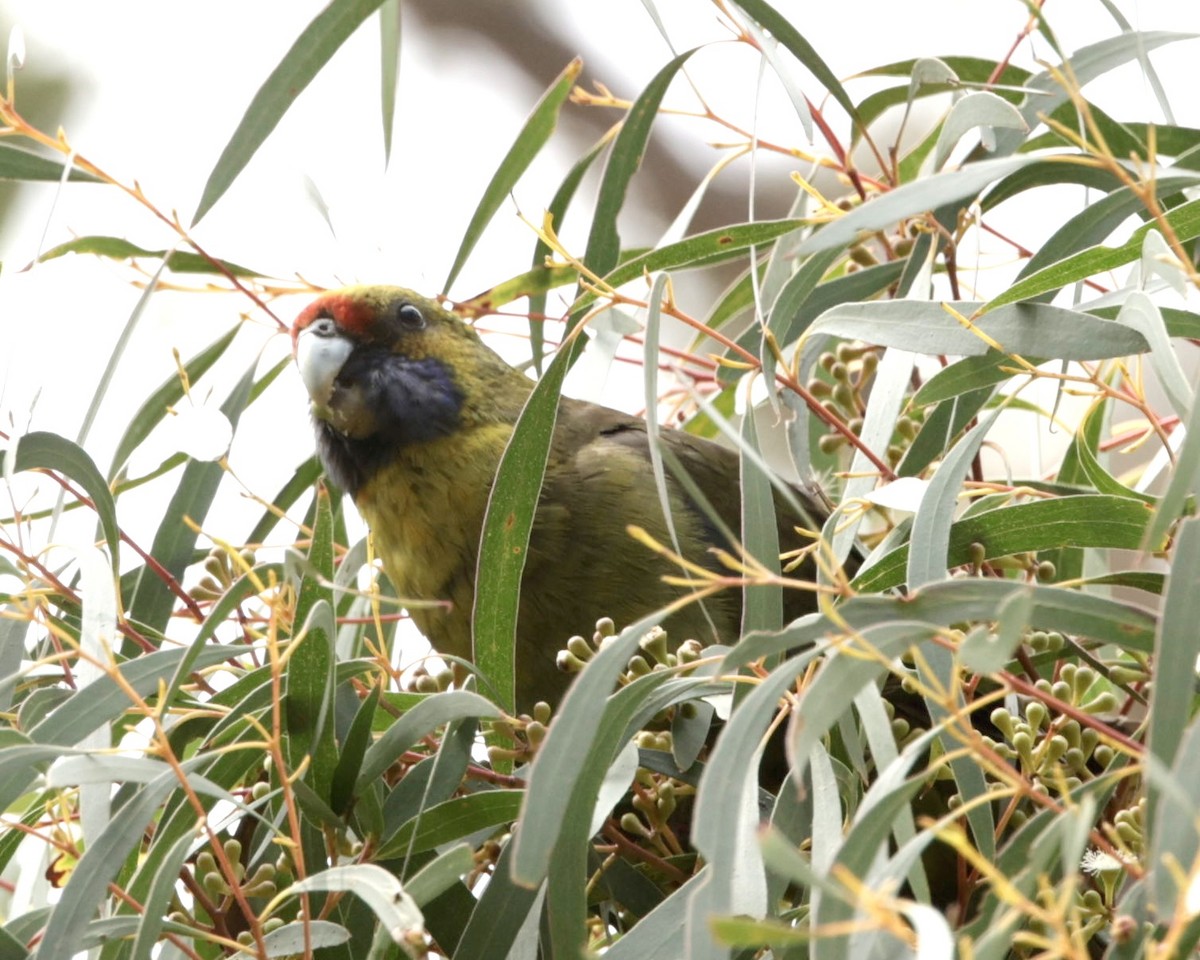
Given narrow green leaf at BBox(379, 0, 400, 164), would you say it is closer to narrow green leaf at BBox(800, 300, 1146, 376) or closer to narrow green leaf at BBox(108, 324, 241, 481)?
narrow green leaf at BBox(108, 324, 241, 481)

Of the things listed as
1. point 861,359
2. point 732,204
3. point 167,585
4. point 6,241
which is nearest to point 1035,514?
point 861,359

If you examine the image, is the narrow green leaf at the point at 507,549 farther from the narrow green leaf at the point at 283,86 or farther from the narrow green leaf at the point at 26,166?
the narrow green leaf at the point at 26,166

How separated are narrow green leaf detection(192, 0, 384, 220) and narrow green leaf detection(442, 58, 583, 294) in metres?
0.27

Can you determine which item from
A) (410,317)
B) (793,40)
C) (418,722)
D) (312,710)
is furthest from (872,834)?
(410,317)

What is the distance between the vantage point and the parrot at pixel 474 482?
1842 millimetres

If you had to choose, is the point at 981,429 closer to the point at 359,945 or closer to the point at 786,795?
the point at 786,795

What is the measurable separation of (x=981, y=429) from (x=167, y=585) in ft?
2.70

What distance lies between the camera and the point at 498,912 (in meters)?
1.08

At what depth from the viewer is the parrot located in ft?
6.04

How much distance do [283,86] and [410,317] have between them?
0.81 m

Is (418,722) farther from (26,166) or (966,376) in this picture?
(26,166)

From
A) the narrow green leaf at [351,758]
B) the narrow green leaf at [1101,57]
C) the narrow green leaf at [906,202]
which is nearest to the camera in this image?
the narrow green leaf at [906,202]

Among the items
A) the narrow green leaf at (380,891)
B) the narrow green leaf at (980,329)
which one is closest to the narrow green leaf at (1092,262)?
the narrow green leaf at (980,329)

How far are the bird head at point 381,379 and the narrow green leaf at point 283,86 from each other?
2.05 ft
